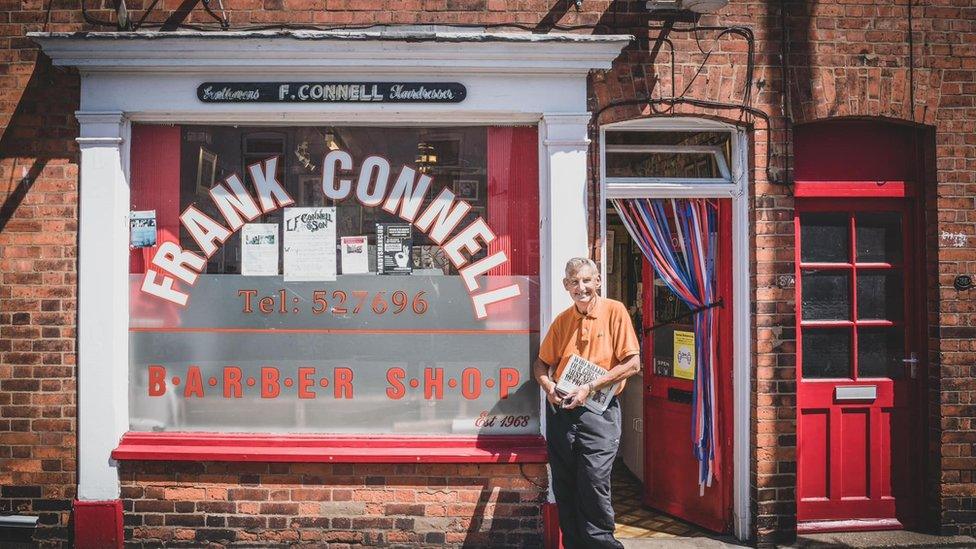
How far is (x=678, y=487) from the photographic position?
17.4 ft

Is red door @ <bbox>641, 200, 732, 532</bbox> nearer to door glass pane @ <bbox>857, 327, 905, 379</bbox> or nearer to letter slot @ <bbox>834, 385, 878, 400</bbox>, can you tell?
letter slot @ <bbox>834, 385, 878, 400</bbox>

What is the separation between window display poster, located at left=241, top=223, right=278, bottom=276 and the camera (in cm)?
485

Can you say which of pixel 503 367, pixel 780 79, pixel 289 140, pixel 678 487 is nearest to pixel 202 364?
pixel 289 140

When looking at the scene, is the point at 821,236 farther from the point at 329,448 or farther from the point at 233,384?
the point at 233,384

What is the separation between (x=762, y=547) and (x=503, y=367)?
2267 mm

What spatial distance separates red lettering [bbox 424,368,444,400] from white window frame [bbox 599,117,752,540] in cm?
144

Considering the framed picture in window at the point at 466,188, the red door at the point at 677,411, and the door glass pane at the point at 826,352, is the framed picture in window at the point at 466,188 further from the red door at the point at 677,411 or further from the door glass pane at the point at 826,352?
the door glass pane at the point at 826,352

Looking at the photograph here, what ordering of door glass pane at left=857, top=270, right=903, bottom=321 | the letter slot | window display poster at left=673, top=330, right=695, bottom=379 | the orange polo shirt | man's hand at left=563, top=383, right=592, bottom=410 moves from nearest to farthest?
1. man's hand at left=563, top=383, right=592, bottom=410
2. the orange polo shirt
3. the letter slot
4. door glass pane at left=857, top=270, right=903, bottom=321
5. window display poster at left=673, top=330, right=695, bottom=379

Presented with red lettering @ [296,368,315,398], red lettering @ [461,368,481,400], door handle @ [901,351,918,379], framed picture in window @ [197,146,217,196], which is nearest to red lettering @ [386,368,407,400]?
red lettering @ [461,368,481,400]

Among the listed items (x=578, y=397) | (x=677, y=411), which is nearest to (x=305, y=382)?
(x=578, y=397)

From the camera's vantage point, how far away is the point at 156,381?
4.84 meters

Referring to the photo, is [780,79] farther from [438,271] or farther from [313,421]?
[313,421]

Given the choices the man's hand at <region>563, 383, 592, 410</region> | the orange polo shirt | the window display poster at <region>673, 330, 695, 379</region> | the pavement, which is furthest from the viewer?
the window display poster at <region>673, 330, 695, 379</region>

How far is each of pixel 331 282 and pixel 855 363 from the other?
4.00 meters
